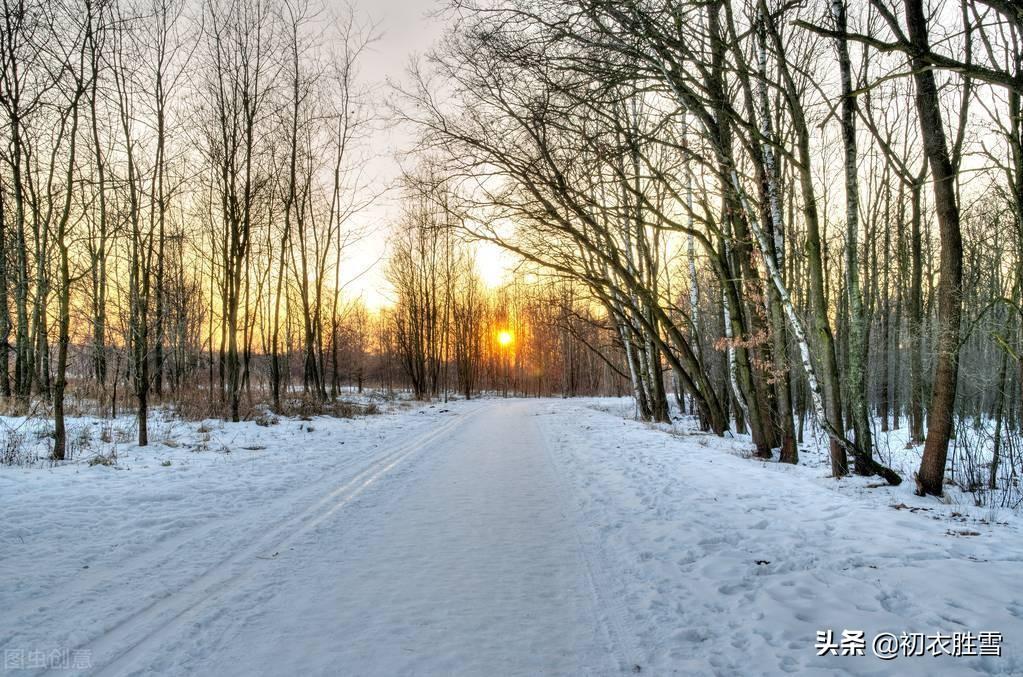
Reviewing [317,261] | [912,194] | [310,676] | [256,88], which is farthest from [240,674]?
[317,261]

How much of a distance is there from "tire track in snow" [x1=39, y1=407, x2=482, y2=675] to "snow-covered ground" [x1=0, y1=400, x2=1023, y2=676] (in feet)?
0.06

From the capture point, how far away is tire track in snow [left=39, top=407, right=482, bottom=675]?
2883 mm

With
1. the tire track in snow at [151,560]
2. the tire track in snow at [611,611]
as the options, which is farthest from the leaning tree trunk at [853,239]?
the tire track in snow at [151,560]

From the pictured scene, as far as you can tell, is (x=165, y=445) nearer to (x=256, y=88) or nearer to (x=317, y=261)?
(x=256, y=88)

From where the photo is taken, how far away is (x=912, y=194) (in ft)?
49.8

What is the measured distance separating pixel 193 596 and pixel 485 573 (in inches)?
82.6

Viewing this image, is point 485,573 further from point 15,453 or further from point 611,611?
point 15,453

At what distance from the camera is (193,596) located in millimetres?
3557

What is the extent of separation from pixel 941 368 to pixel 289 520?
8260 millimetres

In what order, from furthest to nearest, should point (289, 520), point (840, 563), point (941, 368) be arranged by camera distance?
point (941, 368) → point (289, 520) → point (840, 563)

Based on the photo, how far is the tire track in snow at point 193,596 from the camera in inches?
113

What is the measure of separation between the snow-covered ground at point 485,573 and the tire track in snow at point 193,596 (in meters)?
0.02

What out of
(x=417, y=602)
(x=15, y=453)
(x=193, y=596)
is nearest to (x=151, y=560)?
(x=193, y=596)

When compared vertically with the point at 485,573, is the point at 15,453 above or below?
above
